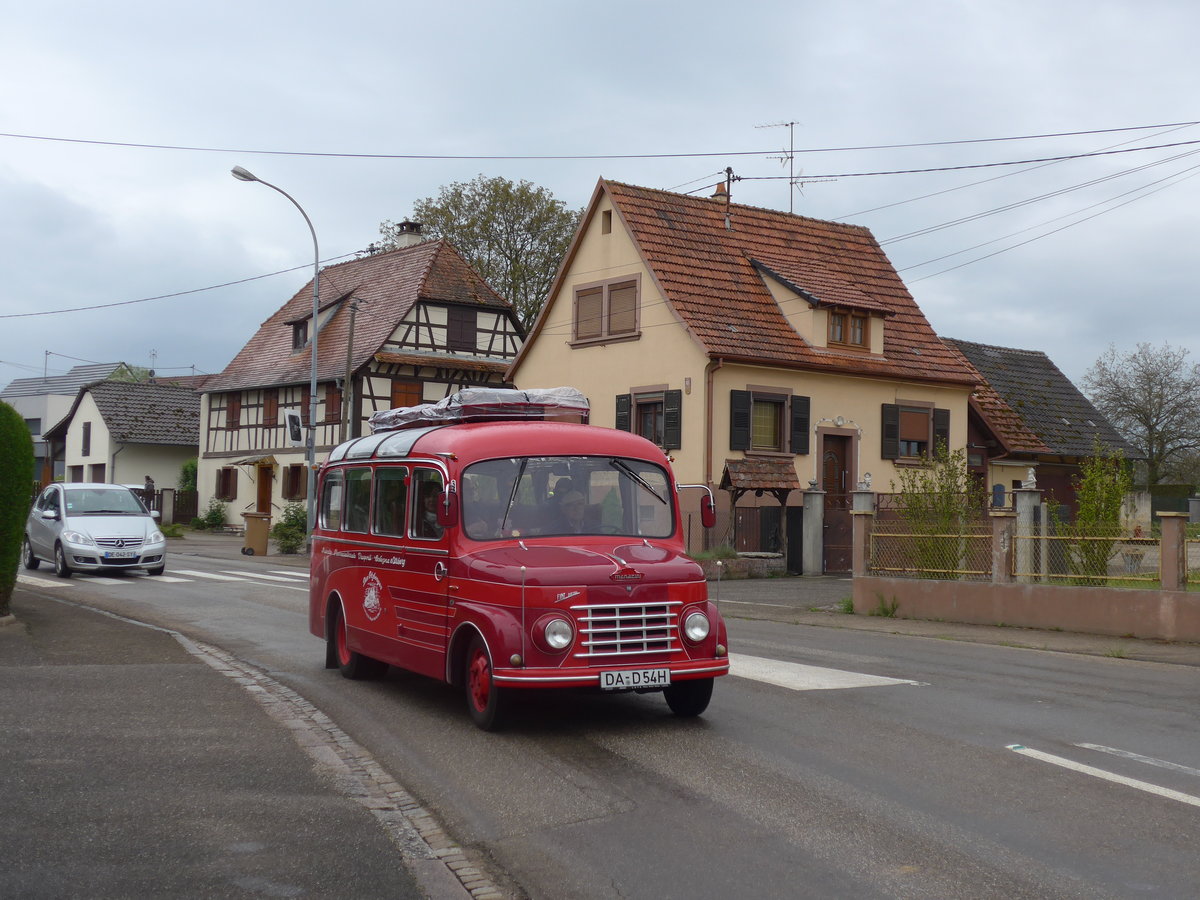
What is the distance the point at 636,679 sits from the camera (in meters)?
8.90

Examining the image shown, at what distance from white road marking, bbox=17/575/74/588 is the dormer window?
2036cm

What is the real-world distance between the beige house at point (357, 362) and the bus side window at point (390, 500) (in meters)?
36.3

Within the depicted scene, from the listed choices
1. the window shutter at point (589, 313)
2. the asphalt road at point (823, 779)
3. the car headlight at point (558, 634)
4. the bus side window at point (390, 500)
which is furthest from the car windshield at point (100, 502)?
the car headlight at point (558, 634)

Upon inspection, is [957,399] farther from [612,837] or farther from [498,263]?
[612,837]

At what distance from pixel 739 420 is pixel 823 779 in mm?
25324

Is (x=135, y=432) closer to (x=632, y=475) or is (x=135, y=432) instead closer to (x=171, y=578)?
(x=171, y=578)

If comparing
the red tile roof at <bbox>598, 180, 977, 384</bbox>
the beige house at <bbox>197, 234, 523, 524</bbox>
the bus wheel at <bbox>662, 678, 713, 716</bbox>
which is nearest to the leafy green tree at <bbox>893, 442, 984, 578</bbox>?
the bus wheel at <bbox>662, 678, 713, 716</bbox>

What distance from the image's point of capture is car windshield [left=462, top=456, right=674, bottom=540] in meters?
9.76

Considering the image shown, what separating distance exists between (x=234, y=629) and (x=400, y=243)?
44251mm

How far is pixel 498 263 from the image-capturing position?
58.5 metres

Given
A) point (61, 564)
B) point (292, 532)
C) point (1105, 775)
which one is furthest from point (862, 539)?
point (292, 532)

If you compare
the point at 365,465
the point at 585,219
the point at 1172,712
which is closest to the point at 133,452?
the point at 585,219

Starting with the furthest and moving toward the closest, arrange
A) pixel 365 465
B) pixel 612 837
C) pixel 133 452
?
pixel 133 452, pixel 365 465, pixel 612 837

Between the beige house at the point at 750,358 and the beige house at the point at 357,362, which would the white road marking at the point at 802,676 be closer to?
the beige house at the point at 750,358
